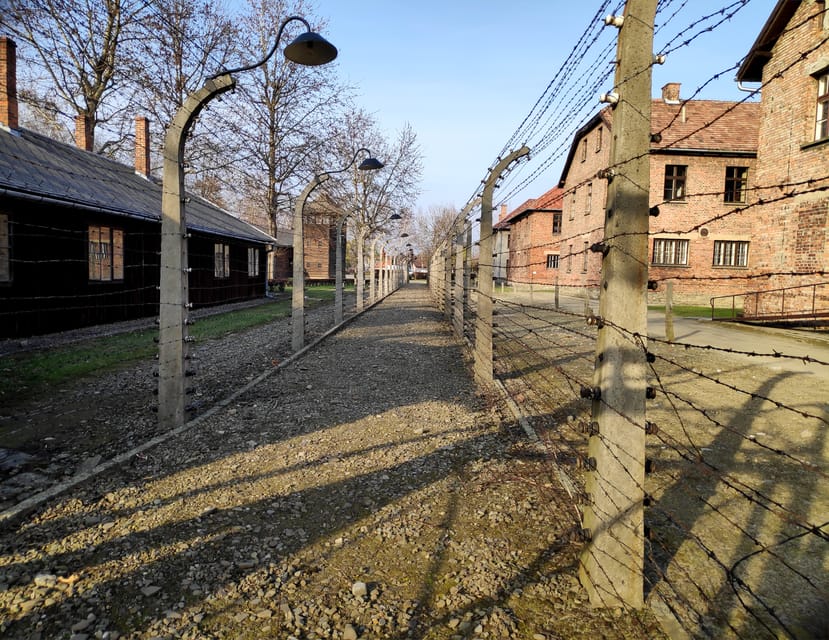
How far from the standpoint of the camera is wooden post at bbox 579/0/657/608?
237cm

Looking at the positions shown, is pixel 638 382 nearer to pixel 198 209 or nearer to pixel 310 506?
pixel 310 506

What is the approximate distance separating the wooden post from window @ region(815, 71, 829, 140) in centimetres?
1359

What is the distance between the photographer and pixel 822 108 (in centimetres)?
1273

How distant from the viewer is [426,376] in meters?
7.69

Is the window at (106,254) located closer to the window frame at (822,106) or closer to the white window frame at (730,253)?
the window frame at (822,106)

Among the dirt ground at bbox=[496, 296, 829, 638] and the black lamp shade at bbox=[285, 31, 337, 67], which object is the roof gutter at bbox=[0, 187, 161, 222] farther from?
the dirt ground at bbox=[496, 296, 829, 638]

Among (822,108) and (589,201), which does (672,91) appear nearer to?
(589,201)

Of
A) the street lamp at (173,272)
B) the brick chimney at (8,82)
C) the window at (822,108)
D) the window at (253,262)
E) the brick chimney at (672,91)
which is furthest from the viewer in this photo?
the brick chimney at (672,91)

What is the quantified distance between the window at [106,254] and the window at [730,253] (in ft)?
75.4

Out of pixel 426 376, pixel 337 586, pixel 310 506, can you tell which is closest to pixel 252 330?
pixel 426 376

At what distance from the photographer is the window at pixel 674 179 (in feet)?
76.8

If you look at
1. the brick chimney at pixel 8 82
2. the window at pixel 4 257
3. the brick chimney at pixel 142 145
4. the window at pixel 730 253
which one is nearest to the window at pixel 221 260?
the brick chimney at pixel 142 145

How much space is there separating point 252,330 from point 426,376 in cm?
644

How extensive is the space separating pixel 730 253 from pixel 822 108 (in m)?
11.9
